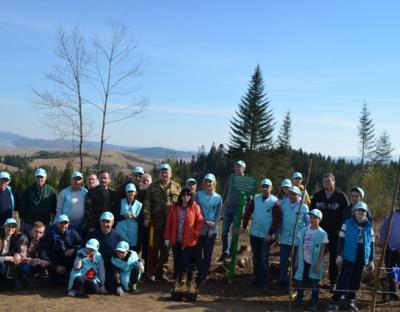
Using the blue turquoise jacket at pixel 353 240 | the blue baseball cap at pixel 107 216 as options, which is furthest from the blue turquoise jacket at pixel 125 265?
the blue turquoise jacket at pixel 353 240

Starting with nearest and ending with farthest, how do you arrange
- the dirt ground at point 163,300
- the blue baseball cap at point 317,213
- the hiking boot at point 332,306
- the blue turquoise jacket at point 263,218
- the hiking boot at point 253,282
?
the dirt ground at point 163,300
the hiking boot at point 332,306
the blue baseball cap at point 317,213
the blue turquoise jacket at point 263,218
the hiking boot at point 253,282

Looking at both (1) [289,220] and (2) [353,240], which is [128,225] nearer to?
(1) [289,220]

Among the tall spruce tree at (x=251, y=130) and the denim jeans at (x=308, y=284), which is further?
the tall spruce tree at (x=251, y=130)

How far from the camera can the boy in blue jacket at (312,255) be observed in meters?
7.15

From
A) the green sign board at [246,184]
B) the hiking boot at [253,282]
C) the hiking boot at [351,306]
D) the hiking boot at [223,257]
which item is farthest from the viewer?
the hiking boot at [223,257]

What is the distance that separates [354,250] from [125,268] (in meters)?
3.95

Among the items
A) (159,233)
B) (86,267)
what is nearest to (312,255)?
(159,233)

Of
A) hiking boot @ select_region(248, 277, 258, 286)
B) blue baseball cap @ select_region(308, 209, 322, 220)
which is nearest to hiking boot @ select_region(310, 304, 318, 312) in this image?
blue baseball cap @ select_region(308, 209, 322, 220)

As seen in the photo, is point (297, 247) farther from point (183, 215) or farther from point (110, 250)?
point (110, 250)

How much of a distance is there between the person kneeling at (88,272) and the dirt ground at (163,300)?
17cm

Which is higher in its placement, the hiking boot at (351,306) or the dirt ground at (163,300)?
the hiking boot at (351,306)

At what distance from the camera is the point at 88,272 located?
7484 mm

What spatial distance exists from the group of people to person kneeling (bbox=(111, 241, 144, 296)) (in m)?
0.02

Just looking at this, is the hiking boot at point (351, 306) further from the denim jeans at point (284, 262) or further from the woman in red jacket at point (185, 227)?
the woman in red jacket at point (185, 227)
